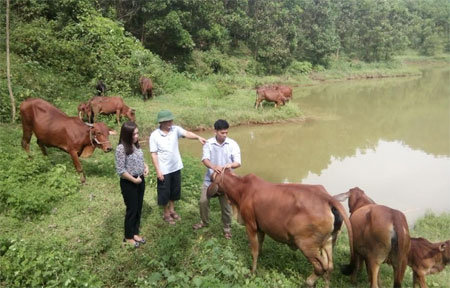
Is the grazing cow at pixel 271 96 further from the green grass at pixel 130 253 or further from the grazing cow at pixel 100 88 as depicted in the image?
the green grass at pixel 130 253

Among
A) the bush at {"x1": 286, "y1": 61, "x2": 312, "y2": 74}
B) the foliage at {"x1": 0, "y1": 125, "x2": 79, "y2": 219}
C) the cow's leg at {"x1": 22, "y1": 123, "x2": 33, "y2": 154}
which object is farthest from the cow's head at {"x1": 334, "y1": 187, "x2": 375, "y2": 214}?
the bush at {"x1": 286, "y1": 61, "x2": 312, "y2": 74}

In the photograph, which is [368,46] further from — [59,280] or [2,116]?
[59,280]

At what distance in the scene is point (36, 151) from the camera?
7715mm

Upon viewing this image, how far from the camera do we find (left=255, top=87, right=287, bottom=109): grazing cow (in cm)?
1490

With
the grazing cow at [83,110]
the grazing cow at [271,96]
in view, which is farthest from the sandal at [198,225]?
the grazing cow at [271,96]

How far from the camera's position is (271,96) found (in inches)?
586

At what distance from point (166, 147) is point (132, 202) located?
2.87 ft

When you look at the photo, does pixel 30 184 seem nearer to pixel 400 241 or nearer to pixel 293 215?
pixel 293 215

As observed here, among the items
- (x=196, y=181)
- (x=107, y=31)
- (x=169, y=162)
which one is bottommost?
(x=196, y=181)

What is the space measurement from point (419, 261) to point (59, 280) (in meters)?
4.12

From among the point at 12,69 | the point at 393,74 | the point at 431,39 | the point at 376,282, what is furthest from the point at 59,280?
the point at 431,39

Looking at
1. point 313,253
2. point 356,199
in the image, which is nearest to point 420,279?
point 356,199

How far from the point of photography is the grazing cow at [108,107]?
1085cm

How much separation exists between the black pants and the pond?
4.84 meters
